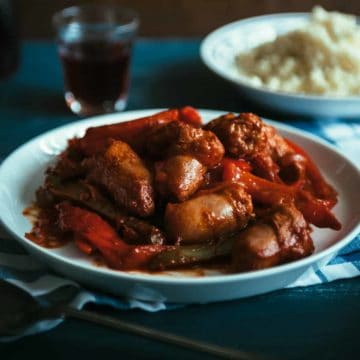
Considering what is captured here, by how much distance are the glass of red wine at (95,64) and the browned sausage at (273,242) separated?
1628 millimetres

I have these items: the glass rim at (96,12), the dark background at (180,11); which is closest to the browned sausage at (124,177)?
the glass rim at (96,12)

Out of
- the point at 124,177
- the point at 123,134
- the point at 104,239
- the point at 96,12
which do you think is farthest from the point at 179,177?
the point at 96,12

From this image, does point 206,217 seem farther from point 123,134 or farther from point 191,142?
point 123,134

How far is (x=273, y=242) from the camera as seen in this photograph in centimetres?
185

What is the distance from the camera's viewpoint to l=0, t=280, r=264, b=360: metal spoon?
1.59 metres

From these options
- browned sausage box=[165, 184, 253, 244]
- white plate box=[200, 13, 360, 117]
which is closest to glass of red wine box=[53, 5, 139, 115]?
white plate box=[200, 13, 360, 117]

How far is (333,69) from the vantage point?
3297 millimetres

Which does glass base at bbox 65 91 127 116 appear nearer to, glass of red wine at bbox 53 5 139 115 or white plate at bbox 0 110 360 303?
glass of red wine at bbox 53 5 139 115

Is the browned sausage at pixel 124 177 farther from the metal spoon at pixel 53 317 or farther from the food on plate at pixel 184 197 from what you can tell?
the metal spoon at pixel 53 317

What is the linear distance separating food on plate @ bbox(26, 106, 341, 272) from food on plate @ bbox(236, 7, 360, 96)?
2.95 feet

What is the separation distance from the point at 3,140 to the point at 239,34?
60.7 inches

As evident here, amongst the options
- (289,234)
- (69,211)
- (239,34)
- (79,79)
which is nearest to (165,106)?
(79,79)

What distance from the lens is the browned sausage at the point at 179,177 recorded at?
2014 millimetres

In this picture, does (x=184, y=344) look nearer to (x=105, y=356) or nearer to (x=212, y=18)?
(x=105, y=356)
